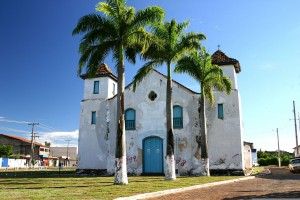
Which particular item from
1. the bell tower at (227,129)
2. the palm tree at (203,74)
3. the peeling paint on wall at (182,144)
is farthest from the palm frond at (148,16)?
the peeling paint on wall at (182,144)

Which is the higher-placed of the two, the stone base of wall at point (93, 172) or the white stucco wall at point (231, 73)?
the white stucco wall at point (231, 73)

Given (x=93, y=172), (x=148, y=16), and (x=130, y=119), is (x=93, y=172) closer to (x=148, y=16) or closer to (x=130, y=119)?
(x=130, y=119)

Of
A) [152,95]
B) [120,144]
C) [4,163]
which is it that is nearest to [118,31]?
[120,144]

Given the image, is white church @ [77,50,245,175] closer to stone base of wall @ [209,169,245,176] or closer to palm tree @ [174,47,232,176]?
stone base of wall @ [209,169,245,176]

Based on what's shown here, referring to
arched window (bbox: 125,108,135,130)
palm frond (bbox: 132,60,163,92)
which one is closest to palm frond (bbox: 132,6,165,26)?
palm frond (bbox: 132,60,163,92)

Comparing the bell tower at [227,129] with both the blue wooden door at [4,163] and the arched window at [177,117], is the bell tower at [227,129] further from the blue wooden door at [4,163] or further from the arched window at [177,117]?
the blue wooden door at [4,163]

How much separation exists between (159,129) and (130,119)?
2.86 m

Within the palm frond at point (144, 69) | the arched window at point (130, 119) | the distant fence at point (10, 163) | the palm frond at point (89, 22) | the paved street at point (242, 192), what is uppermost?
the palm frond at point (89, 22)

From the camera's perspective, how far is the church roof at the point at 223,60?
2551cm

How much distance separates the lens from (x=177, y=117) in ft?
83.4

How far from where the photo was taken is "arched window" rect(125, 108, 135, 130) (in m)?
26.5

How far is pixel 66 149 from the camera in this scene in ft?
355

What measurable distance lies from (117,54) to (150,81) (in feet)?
29.1

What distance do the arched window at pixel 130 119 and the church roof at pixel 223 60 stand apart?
8.23 meters
